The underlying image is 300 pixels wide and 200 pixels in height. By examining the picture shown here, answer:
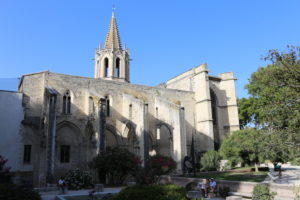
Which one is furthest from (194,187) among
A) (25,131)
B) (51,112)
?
(25,131)

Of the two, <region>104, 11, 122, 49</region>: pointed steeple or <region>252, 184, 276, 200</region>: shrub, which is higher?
<region>104, 11, 122, 49</region>: pointed steeple

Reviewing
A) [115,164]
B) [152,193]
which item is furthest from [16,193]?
[115,164]

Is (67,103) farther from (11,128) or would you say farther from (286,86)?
(286,86)

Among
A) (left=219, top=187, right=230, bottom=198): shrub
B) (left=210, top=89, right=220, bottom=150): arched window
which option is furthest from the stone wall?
(left=210, top=89, right=220, bottom=150): arched window

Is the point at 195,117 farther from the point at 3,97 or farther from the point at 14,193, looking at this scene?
the point at 14,193

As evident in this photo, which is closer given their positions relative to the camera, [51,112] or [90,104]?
[51,112]

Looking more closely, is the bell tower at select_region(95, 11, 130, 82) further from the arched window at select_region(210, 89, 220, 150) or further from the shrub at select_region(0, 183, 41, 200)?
the shrub at select_region(0, 183, 41, 200)

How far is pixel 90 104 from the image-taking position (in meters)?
21.1

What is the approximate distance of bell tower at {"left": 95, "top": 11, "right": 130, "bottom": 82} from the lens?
31000 millimetres

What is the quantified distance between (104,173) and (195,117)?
14.0 metres

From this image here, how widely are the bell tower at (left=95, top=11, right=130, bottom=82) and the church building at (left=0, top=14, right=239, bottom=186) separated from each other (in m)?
0.53

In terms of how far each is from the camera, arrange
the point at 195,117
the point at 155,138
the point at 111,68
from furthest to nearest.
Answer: the point at 111,68 < the point at 195,117 < the point at 155,138

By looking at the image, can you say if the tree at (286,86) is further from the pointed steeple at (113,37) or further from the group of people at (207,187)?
the pointed steeple at (113,37)

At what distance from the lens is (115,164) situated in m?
16.8
